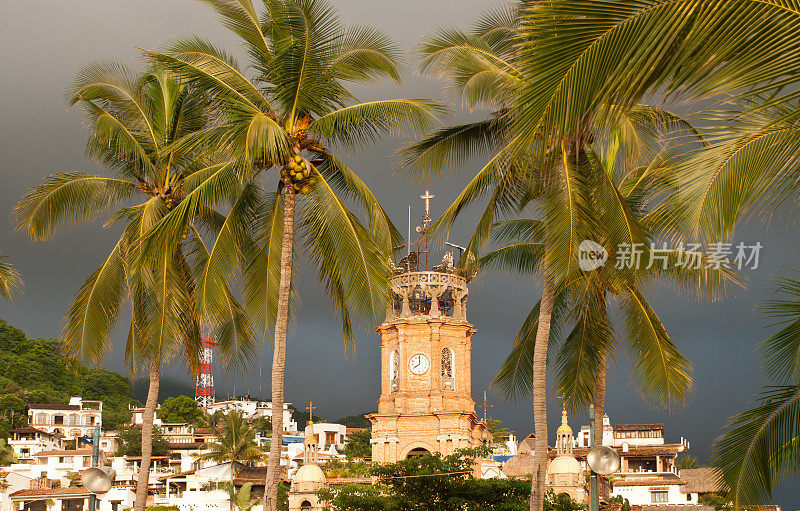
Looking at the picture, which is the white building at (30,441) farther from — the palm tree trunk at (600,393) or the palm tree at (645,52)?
the palm tree at (645,52)

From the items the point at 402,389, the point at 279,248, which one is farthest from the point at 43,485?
the point at 279,248

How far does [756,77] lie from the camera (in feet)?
24.5

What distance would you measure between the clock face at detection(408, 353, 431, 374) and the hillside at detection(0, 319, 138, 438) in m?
75.6

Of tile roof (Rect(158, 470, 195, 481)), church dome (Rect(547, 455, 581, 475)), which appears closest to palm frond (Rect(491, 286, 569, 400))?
church dome (Rect(547, 455, 581, 475))

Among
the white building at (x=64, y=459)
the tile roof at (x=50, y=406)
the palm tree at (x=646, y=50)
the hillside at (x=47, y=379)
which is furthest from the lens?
the hillside at (x=47, y=379)

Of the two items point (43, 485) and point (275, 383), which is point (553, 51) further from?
point (43, 485)

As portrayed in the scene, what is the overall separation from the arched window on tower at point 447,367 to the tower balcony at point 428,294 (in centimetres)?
172

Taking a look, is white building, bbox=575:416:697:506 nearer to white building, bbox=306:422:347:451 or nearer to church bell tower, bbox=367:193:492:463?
church bell tower, bbox=367:193:492:463

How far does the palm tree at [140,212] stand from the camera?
21.0m

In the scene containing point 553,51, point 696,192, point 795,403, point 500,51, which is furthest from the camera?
point 500,51

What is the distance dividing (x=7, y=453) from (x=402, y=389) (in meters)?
53.5

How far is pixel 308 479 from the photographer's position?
51188 mm

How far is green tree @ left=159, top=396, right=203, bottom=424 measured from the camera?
117m

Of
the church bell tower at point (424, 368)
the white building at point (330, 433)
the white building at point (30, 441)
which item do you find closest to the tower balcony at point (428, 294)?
the church bell tower at point (424, 368)
